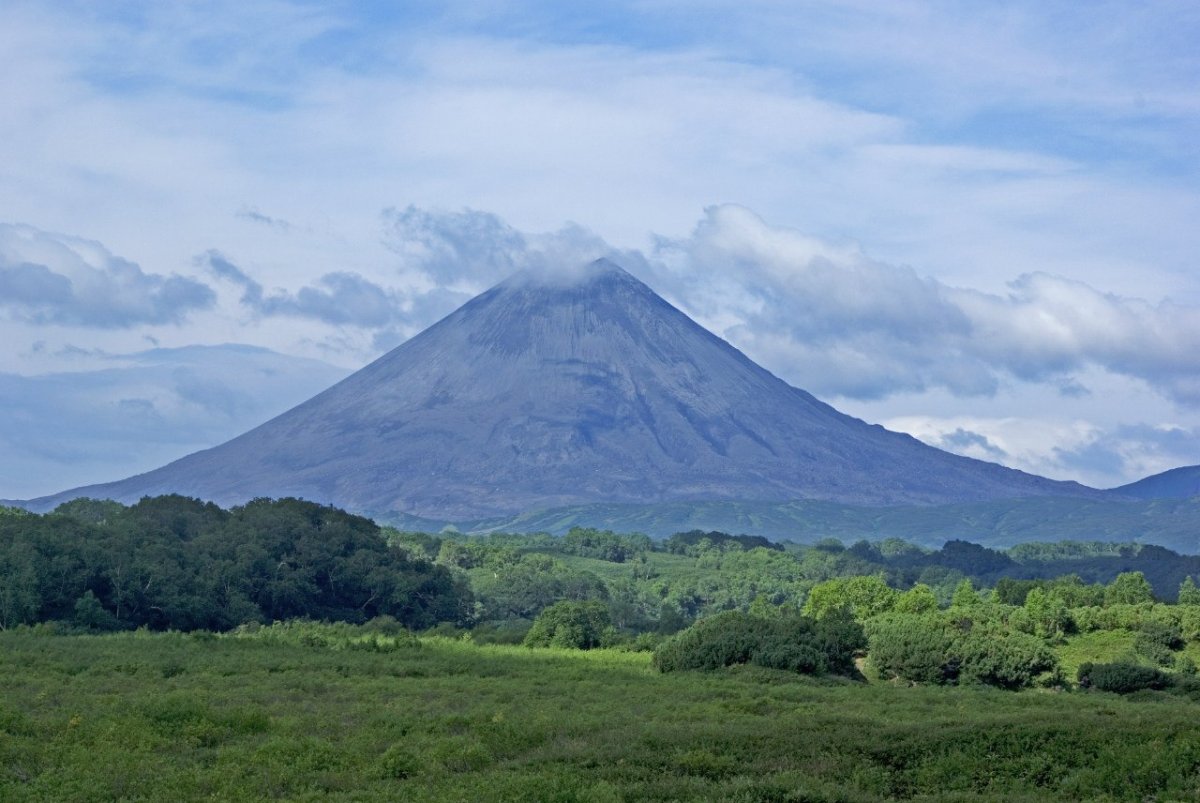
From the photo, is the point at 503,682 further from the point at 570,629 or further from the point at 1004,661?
the point at 570,629

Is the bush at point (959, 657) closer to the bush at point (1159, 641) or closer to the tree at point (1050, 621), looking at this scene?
the bush at point (1159, 641)

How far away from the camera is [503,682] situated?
38.4 meters

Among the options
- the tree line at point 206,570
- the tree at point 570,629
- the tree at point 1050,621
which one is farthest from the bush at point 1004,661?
the tree line at point 206,570

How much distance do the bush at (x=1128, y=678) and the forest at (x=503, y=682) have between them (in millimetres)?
63

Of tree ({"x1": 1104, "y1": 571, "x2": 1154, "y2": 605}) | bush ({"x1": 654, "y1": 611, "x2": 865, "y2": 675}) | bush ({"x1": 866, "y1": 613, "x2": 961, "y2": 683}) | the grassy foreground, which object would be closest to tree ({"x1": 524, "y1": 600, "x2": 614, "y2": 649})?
bush ({"x1": 654, "y1": 611, "x2": 865, "y2": 675})

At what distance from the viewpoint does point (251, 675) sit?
38.2 m

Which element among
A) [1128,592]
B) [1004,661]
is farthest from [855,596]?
[1004,661]

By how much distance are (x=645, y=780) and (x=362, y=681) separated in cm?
1619

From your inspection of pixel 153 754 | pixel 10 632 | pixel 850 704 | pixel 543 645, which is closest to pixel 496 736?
pixel 153 754

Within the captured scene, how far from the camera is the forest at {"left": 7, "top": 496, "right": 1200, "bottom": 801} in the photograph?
76.9ft

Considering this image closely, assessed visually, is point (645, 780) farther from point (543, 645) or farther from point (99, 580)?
point (99, 580)

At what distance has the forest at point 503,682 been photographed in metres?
23.4

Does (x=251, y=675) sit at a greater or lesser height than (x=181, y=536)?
lesser

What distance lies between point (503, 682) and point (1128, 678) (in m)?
18.4
